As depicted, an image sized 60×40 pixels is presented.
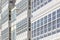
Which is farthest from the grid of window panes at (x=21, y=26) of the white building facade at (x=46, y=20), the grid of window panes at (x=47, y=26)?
the grid of window panes at (x=47, y=26)

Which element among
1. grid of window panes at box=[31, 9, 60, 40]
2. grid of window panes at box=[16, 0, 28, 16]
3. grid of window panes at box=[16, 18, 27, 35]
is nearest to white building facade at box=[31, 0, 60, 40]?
grid of window panes at box=[31, 9, 60, 40]

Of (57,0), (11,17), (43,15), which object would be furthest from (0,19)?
(57,0)

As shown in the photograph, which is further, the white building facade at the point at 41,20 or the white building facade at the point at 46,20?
the white building facade at the point at 41,20

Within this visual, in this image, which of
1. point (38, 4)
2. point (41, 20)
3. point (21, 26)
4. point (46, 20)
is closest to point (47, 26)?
point (46, 20)

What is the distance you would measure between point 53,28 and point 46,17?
5038 millimetres

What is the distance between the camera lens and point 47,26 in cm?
5716

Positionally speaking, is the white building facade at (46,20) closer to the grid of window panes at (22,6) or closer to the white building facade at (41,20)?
the white building facade at (41,20)

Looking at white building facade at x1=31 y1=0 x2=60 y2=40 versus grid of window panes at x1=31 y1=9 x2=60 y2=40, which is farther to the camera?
white building facade at x1=31 y1=0 x2=60 y2=40

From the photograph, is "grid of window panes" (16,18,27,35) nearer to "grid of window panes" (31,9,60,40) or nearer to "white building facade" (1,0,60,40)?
"white building facade" (1,0,60,40)

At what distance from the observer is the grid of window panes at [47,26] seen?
52938 mm

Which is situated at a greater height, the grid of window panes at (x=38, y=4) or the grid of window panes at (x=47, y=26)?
the grid of window panes at (x=38, y=4)

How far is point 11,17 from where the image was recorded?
311 ft

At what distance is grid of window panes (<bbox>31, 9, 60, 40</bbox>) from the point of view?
174 feet

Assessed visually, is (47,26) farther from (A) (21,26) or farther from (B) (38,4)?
(A) (21,26)
